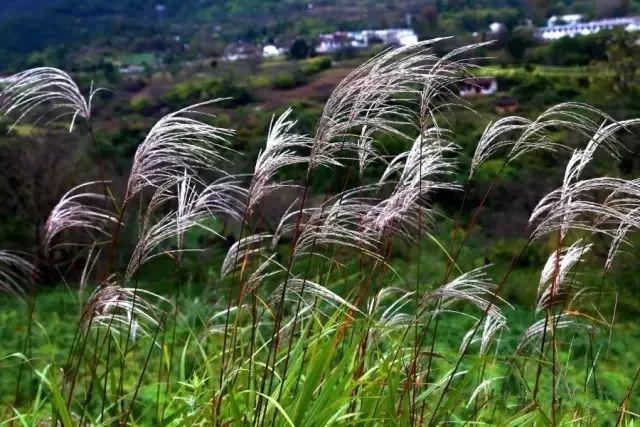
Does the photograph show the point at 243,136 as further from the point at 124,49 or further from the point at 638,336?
the point at 124,49

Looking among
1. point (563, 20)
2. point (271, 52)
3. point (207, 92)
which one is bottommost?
point (207, 92)

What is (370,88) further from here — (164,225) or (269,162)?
(164,225)

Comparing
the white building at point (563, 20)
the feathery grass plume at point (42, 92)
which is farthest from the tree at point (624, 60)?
the feathery grass plume at point (42, 92)

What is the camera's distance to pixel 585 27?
22.9 metres

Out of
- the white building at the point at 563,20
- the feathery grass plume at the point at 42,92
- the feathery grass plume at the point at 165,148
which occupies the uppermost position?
the feathery grass plume at the point at 42,92

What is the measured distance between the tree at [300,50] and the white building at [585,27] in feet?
25.7

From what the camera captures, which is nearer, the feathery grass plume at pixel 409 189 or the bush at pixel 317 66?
the feathery grass plume at pixel 409 189

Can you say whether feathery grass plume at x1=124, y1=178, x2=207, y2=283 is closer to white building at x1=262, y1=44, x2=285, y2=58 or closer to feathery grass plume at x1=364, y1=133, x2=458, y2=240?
feathery grass plume at x1=364, y1=133, x2=458, y2=240

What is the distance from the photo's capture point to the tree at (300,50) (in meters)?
27.3

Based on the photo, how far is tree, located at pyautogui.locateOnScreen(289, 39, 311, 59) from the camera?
27.3 metres

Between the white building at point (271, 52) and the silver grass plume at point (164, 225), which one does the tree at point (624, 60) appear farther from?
the silver grass plume at point (164, 225)

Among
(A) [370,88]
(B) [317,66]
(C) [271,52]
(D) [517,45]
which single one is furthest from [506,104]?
(A) [370,88]

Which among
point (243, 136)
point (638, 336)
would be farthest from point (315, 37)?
point (638, 336)

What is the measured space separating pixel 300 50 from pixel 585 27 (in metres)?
9.35
